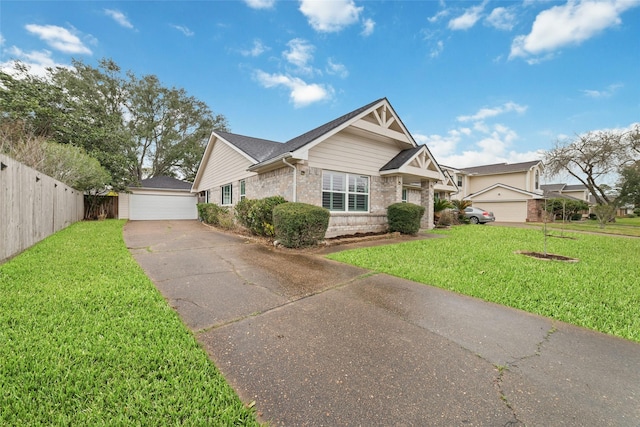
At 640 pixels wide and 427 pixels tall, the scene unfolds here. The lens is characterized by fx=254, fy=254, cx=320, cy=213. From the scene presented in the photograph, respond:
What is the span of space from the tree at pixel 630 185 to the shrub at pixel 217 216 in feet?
117

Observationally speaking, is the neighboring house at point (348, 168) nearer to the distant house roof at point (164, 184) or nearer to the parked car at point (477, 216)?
the parked car at point (477, 216)

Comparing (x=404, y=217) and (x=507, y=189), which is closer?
(x=404, y=217)

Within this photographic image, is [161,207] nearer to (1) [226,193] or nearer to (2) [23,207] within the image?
(1) [226,193]

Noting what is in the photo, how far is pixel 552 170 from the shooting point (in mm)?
27859

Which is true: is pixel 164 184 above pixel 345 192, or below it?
above

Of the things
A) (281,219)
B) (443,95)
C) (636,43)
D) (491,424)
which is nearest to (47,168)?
(281,219)

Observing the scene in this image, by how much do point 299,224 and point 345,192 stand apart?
12.3 ft

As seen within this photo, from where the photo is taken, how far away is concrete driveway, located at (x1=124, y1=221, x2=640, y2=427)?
1.86m

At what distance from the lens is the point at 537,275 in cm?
513

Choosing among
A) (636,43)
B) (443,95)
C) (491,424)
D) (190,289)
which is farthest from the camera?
(443,95)

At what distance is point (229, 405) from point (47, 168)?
16701 millimetres

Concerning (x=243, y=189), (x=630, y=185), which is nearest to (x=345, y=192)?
(x=243, y=189)

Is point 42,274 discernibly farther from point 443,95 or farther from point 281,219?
point 443,95

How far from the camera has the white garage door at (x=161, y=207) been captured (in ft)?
66.5
